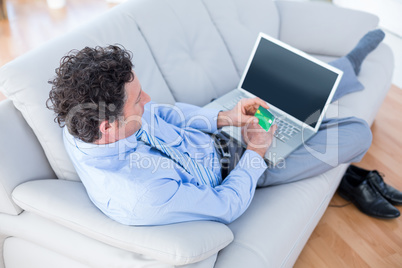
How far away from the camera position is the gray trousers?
1408 millimetres

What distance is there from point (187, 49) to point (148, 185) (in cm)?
82

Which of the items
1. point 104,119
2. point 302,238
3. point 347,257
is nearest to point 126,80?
point 104,119

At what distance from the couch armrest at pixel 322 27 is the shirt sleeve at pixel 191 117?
0.93 meters

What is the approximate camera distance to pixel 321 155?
55.8 inches

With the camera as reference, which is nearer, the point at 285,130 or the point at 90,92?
the point at 90,92

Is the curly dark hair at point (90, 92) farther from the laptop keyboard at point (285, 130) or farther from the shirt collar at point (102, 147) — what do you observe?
the laptop keyboard at point (285, 130)

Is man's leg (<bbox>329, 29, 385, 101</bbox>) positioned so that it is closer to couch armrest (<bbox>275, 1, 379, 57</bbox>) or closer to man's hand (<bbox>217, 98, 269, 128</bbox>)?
couch armrest (<bbox>275, 1, 379, 57</bbox>)

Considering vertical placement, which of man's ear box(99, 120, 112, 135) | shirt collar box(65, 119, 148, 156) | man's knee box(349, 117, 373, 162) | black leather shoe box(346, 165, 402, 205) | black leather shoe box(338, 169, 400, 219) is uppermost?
man's ear box(99, 120, 112, 135)

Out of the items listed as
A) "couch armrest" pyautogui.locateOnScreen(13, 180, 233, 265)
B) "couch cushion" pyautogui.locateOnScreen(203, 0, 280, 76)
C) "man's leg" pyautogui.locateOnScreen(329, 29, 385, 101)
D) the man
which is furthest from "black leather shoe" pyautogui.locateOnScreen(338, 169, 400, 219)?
"couch armrest" pyautogui.locateOnScreen(13, 180, 233, 265)

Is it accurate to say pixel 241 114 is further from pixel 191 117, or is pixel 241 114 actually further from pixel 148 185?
pixel 148 185

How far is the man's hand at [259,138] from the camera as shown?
135 cm

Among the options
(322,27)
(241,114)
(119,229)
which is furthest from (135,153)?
(322,27)

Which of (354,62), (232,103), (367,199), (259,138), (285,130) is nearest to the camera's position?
(259,138)

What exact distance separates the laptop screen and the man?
208mm
